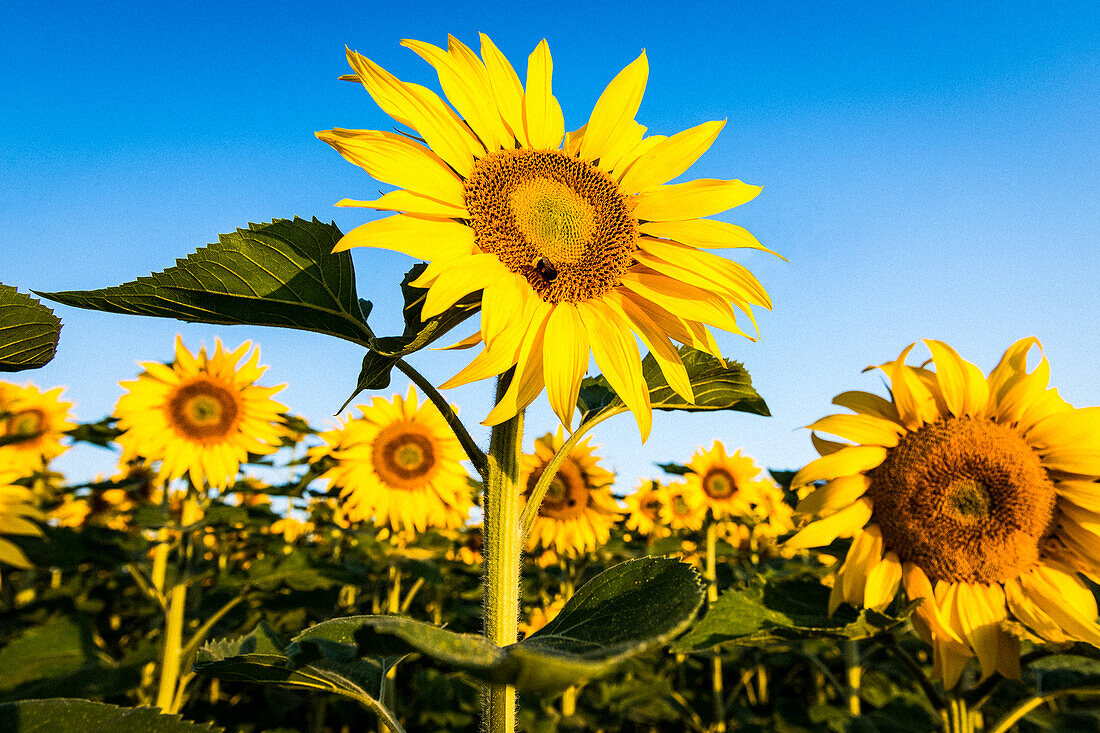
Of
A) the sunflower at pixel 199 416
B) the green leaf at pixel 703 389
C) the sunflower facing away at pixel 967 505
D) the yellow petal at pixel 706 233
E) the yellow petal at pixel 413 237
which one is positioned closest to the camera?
the yellow petal at pixel 413 237

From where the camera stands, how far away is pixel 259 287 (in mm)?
1228

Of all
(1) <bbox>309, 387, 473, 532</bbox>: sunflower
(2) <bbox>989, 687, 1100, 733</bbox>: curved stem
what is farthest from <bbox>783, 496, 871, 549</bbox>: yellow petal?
(1) <bbox>309, 387, 473, 532</bbox>: sunflower

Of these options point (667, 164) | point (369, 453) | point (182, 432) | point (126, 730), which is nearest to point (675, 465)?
point (369, 453)

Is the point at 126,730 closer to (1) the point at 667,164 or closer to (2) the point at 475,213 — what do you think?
(2) the point at 475,213

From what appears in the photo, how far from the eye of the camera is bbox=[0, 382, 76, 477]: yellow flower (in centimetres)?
558

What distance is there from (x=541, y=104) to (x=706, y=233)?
44 centimetres

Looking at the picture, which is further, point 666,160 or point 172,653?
point 172,653

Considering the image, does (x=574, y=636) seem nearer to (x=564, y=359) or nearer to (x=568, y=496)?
(x=564, y=359)

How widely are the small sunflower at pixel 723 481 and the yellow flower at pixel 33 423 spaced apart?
5.32 m

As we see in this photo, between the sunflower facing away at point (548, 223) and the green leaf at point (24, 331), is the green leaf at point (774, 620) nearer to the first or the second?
the sunflower facing away at point (548, 223)

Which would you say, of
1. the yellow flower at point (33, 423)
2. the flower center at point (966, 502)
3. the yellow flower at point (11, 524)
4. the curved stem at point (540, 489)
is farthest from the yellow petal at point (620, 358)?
the yellow flower at point (33, 423)

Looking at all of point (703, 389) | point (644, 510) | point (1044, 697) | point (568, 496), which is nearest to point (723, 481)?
point (644, 510)

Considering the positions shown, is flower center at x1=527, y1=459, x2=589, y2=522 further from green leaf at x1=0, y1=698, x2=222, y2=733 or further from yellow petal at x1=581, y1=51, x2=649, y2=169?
green leaf at x1=0, y1=698, x2=222, y2=733

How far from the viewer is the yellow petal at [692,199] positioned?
4.80 feet
